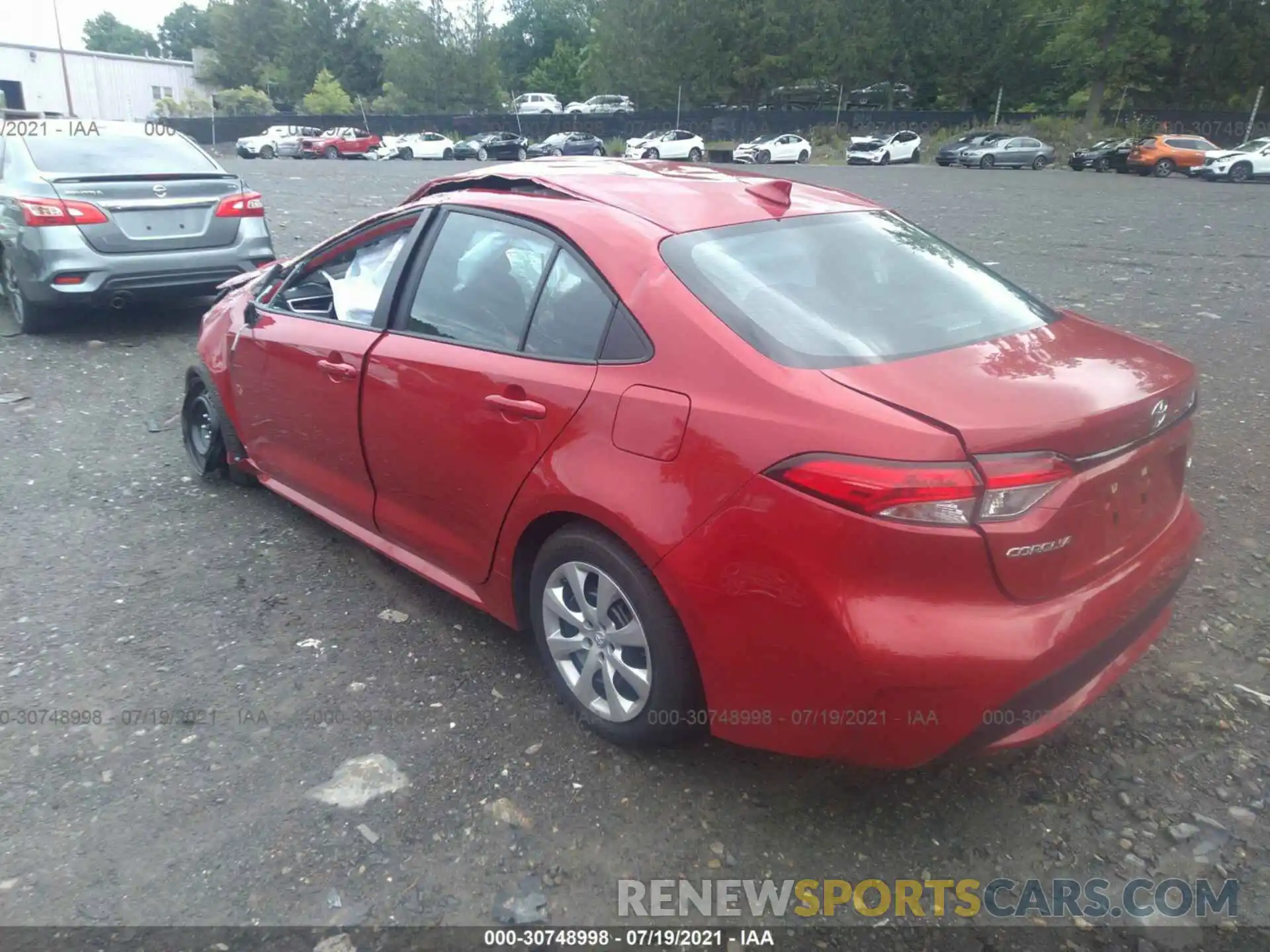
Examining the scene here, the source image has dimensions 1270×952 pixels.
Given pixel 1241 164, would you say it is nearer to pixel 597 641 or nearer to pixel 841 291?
pixel 841 291

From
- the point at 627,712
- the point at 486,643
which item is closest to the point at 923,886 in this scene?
the point at 627,712

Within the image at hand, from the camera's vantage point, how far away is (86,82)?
6247cm

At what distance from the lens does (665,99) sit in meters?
58.1

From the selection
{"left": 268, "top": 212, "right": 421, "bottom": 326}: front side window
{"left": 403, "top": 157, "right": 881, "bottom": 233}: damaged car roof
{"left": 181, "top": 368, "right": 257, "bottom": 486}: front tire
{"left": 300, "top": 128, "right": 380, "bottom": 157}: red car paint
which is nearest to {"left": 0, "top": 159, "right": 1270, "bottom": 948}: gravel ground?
{"left": 181, "top": 368, "right": 257, "bottom": 486}: front tire

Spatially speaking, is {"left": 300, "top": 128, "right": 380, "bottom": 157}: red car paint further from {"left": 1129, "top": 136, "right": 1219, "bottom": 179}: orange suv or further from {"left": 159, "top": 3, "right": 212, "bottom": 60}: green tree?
{"left": 159, "top": 3, "right": 212, "bottom": 60}: green tree

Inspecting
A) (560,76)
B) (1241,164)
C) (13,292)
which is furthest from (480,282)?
(560,76)

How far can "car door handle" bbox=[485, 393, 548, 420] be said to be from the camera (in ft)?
9.18

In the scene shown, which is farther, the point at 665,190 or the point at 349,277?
the point at 349,277

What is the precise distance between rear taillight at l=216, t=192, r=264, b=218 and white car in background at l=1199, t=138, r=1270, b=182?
32.4 m

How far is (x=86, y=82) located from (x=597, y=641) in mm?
74908

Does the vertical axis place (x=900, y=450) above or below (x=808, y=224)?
below

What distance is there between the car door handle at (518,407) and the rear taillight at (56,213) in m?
5.66

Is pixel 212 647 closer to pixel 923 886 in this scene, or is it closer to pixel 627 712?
pixel 627 712

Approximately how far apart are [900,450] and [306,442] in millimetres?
2680
